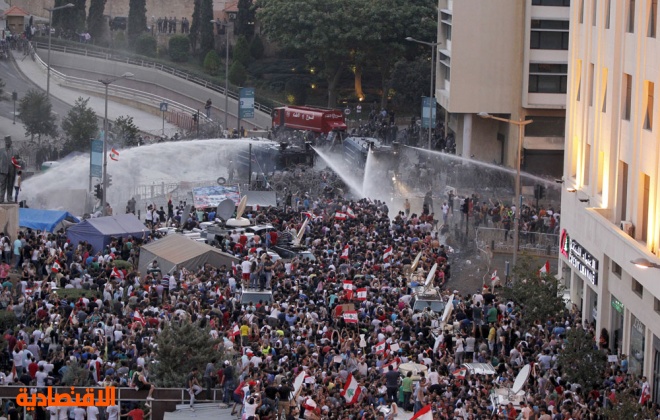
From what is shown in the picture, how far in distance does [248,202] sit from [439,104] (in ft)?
102

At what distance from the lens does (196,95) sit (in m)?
90.9

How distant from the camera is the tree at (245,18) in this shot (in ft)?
326

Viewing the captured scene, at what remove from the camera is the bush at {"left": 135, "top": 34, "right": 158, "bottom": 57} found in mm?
97500

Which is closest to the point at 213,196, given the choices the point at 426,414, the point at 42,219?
the point at 42,219

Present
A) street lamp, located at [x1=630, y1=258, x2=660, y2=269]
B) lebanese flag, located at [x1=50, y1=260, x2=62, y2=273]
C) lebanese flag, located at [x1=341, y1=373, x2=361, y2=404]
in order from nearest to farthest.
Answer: street lamp, located at [x1=630, y1=258, x2=660, y2=269], lebanese flag, located at [x1=341, y1=373, x2=361, y2=404], lebanese flag, located at [x1=50, y1=260, x2=62, y2=273]

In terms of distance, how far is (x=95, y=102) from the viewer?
8806 centimetres

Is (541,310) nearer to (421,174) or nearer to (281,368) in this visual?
(281,368)

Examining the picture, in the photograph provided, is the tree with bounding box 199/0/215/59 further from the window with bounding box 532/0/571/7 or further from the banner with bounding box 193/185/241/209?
the banner with bounding box 193/185/241/209

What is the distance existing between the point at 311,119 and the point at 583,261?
3825 cm

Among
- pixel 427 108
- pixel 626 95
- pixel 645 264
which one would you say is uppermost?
pixel 626 95

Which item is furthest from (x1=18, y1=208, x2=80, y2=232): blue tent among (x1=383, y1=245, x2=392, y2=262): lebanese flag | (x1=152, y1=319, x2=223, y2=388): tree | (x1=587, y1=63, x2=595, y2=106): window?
(x1=587, y1=63, x2=595, y2=106): window

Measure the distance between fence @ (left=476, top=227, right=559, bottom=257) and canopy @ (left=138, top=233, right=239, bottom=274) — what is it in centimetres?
982

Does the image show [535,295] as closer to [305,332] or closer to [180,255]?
[305,332]

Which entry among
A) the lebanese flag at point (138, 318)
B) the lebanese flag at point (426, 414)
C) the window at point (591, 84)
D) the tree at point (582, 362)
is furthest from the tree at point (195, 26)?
the lebanese flag at point (426, 414)
